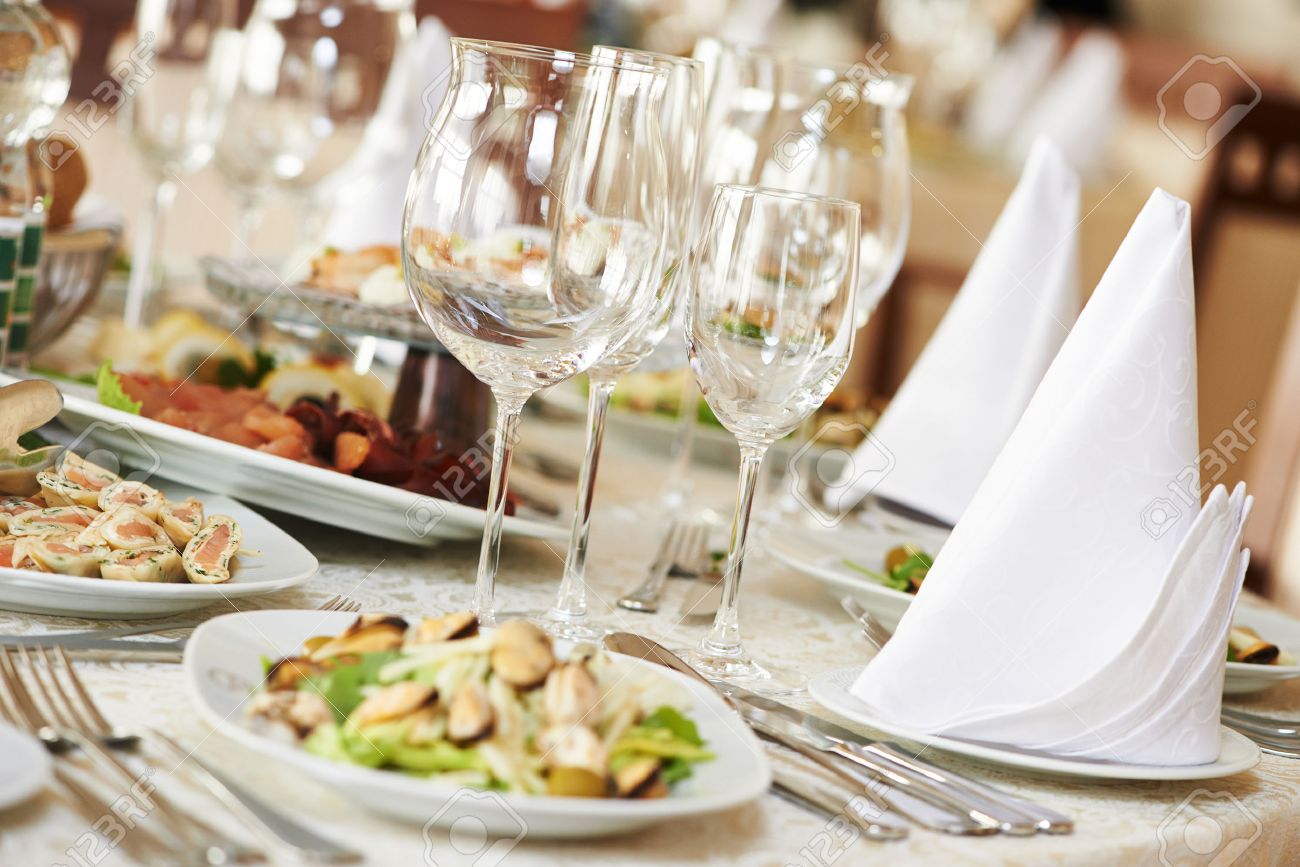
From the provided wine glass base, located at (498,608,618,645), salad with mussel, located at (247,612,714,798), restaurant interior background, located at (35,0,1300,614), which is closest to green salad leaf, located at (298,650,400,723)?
salad with mussel, located at (247,612,714,798)

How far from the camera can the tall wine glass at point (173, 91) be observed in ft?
4.98

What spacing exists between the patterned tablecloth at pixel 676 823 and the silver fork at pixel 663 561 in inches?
0.6

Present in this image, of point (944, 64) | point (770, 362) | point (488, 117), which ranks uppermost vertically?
point (944, 64)

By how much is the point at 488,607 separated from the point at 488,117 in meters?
0.27

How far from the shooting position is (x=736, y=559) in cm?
82

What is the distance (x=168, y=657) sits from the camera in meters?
0.68

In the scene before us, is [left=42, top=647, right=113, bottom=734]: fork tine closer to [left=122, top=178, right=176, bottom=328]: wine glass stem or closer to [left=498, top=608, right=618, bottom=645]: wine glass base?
[left=498, top=608, right=618, bottom=645]: wine glass base

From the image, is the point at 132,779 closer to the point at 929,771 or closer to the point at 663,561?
the point at 929,771

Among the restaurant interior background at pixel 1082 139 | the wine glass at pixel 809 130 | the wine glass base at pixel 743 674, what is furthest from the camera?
the restaurant interior background at pixel 1082 139

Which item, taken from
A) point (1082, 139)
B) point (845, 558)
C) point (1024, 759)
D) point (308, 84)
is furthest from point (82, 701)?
point (1082, 139)

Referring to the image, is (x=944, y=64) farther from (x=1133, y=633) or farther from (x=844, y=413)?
(x=1133, y=633)

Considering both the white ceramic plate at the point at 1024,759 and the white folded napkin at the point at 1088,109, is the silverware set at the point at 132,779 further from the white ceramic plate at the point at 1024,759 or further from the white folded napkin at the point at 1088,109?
the white folded napkin at the point at 1088,109

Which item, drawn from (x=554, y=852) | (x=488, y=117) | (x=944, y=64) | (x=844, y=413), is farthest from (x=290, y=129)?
(x=944, y=64)

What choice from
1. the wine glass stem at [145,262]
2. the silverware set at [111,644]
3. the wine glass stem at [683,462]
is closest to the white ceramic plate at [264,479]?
the silverware set at [111,644]
